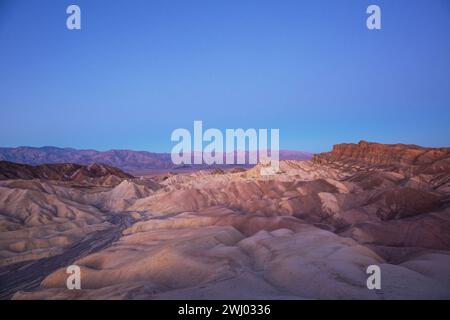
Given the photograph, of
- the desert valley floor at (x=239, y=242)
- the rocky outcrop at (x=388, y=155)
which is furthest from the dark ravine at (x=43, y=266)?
the rocky outcrop at (x=388, y=155)

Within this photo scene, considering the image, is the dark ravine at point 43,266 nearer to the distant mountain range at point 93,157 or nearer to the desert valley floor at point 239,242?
the desert valley floor at point 239,242

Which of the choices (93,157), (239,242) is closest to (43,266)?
(239,242)

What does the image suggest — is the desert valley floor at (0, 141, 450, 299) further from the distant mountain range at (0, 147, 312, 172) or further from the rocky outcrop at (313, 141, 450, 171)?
the distant mountain range at (0, 147, 312, 172)

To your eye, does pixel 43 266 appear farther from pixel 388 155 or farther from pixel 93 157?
pixel 93 157

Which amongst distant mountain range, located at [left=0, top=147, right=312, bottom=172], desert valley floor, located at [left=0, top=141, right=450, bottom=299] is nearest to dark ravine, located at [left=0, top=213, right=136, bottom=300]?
desert valley floor, located at [left=0, top=141, right=450, bottom=299]
